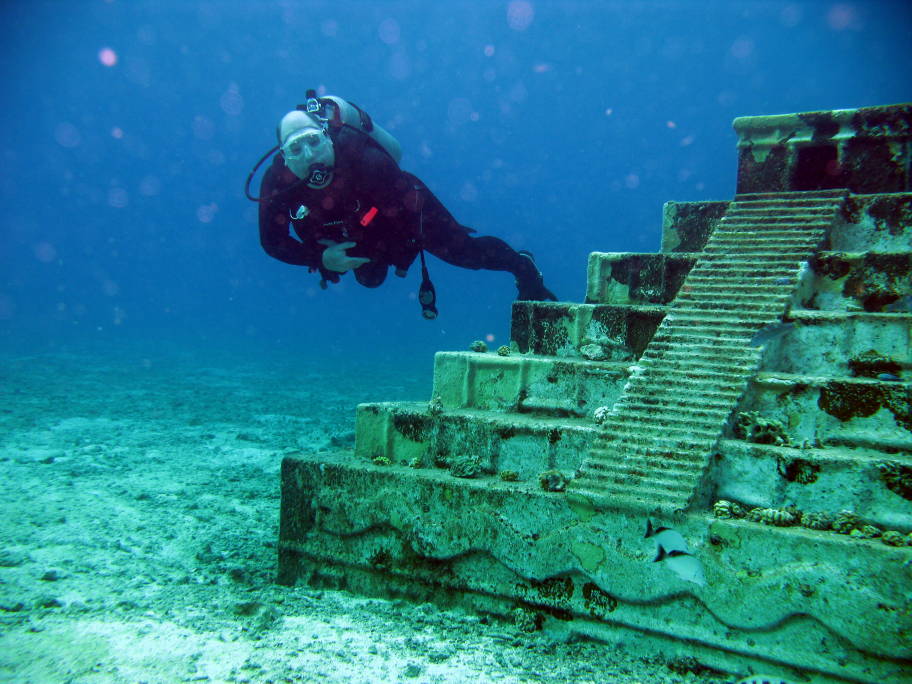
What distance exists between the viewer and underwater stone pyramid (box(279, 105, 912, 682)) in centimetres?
237

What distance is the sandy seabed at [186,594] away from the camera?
2.50 m

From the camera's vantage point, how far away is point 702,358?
10.6ft

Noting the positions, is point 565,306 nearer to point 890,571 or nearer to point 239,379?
point 890,571

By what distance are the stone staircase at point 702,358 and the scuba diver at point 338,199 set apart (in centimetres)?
244

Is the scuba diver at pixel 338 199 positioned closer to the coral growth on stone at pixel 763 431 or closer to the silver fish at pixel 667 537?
the coral growth on stone at pixel 763 431

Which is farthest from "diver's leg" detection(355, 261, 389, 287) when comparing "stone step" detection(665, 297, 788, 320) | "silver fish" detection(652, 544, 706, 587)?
"silver fish" detection(652, 544, 706, 587)

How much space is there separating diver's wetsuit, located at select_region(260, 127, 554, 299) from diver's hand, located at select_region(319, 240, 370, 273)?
132 millimetres

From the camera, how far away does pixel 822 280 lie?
143 inches

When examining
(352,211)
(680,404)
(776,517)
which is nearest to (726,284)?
(680,404)

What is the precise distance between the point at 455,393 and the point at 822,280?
2.44 meters

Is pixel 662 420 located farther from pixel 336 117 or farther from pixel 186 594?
pixel 336 117

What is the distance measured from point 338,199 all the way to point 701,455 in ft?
11.7

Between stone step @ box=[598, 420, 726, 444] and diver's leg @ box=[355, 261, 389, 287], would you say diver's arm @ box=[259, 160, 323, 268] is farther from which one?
stone step @ box=[598, 420, 726, 444]

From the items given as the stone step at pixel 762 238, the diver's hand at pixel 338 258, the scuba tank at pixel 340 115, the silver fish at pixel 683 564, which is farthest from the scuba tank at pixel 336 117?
the silver fish at pixel 683 564
